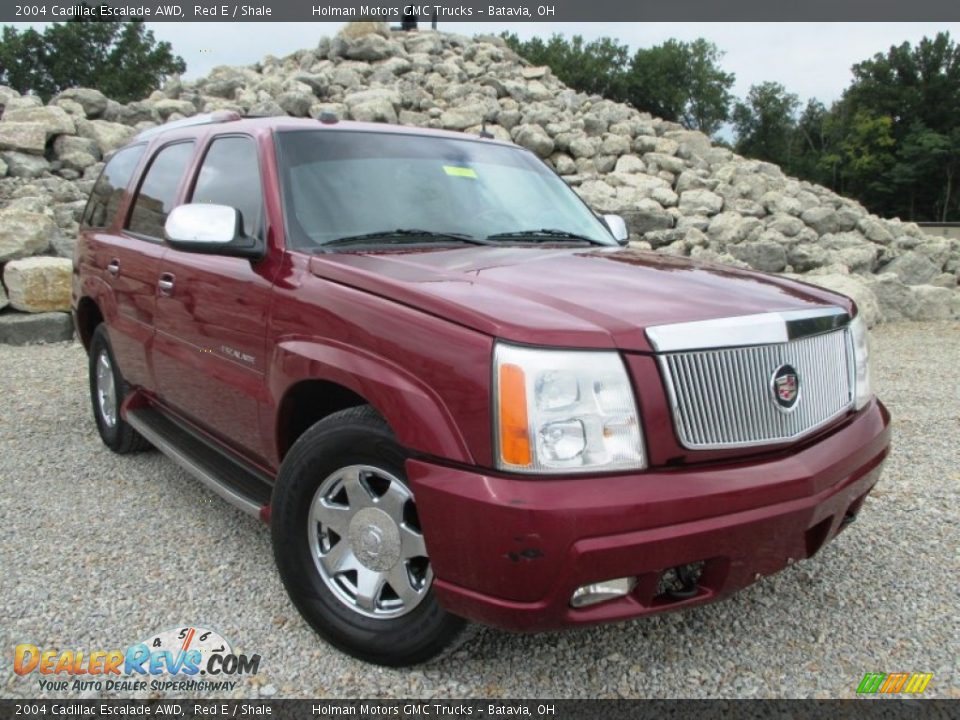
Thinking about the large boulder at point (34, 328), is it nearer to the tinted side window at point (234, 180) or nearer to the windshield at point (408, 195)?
the tinted side window at point (234, 180)

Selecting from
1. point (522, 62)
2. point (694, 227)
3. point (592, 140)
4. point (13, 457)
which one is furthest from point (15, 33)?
point (13, 457)

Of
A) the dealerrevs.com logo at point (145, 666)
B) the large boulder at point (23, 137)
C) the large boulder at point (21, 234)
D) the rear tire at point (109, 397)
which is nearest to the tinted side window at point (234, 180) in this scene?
the rear tire at point (109, 397)

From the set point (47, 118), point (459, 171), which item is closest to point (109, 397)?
point (459, 171)

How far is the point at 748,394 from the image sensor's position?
232 centimetres

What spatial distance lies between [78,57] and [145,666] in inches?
2868

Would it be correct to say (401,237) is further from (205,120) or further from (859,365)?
(859,365)

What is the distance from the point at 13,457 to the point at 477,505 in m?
4.05

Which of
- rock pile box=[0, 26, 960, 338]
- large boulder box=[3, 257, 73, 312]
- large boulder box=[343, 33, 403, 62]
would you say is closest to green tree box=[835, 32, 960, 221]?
rock pile box=[0, 26, 960, 338]

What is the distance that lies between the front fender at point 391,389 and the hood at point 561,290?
0.70 feet

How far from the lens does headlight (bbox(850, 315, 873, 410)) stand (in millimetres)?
2832

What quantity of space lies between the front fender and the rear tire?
239cm

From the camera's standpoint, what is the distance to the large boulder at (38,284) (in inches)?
347

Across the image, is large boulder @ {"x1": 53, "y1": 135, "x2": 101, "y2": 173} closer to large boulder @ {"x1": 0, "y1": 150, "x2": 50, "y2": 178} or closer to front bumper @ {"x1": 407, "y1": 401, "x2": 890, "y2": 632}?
large boulder @ {"x1": 0, "y1": 150, "x2": 50, "y2": 178}

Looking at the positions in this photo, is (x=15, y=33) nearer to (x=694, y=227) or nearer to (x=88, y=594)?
(x=694, y=227)
